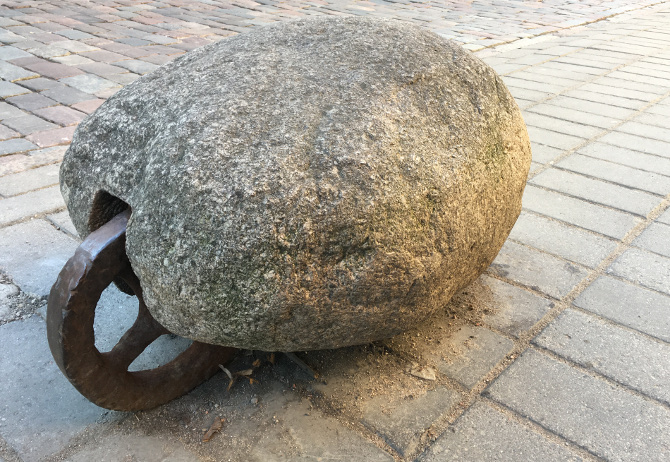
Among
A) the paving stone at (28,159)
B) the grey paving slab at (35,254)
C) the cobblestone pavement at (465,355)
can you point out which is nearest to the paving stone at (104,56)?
the cobblestone pavement at (465,355)

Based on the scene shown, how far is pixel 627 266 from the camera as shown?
2.90 metres

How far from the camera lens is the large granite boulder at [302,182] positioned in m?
1.62

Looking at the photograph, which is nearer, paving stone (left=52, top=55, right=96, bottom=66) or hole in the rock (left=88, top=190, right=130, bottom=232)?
hole in the rock (left=88, top=190, right=130, bottom=232)

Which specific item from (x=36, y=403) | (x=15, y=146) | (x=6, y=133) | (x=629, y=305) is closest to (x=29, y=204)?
(x=15, y=146)

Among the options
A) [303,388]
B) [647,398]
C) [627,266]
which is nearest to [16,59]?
[303,388]

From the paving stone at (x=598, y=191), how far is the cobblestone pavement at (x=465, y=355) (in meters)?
0.01

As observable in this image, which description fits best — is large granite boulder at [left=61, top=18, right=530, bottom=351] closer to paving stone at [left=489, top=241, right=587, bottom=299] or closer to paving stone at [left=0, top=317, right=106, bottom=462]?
paving stone at [left=0, top=317, right=106, bottom=462]

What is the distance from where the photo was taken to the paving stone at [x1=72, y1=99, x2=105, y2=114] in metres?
4.54

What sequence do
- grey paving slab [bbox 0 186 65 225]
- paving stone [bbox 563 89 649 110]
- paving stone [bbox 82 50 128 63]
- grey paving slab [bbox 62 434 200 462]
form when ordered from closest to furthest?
1. grey paving slab [bbox 62 434 200 462]
2. grey paving slab [bbox 0 186 65 225]
3. paving stone [bbox 563 89 649 110]
4. paving stone [bbox 82 50 128 63]

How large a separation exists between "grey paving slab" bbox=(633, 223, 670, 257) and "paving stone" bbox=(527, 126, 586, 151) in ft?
3.90

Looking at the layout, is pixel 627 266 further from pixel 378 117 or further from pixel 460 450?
pixel 378 117

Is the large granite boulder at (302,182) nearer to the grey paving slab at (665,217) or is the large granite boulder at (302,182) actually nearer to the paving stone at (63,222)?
the paving stone at (63,222)

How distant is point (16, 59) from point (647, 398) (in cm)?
559

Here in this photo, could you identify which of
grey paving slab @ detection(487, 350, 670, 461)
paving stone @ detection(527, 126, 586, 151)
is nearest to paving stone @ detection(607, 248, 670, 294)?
grey paving slab @ detection(487, 350, 670, 461)
